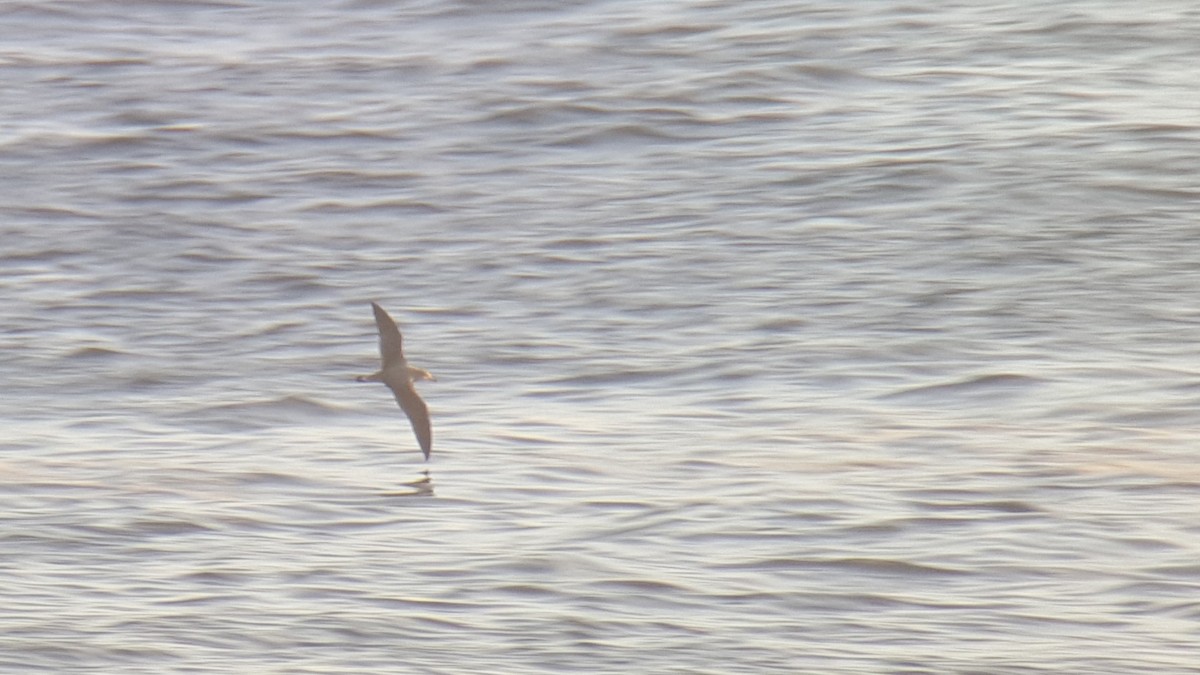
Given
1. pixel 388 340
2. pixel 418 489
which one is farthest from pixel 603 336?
pixel 388 340

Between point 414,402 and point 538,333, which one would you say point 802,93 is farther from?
point 414,402

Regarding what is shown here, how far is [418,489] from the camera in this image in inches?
284

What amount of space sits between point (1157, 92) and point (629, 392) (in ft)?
12.9

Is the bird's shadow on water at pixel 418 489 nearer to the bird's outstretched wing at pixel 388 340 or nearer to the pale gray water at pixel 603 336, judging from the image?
the pale gray water at pixel 603 336

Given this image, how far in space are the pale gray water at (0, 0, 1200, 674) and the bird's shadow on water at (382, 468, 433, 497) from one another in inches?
0.8

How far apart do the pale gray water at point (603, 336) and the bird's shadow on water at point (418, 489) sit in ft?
0.07

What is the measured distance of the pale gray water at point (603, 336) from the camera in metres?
6.19

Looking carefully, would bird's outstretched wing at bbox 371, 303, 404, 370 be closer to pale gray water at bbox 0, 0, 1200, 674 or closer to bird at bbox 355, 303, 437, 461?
bird at bbox 355, 303, 437, 461

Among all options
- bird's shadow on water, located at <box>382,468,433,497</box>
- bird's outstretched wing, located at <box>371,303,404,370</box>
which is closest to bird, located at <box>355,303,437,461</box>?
bird's outstretched wing, located at <box>371,303,404,370</box>

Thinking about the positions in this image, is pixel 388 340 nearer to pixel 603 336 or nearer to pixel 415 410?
pixel 415 410

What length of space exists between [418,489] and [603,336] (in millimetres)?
1736

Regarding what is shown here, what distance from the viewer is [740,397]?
317 inches

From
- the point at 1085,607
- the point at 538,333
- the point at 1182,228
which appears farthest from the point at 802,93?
the point at 1085,607

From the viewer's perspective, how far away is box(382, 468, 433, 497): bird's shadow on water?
7164 mm
